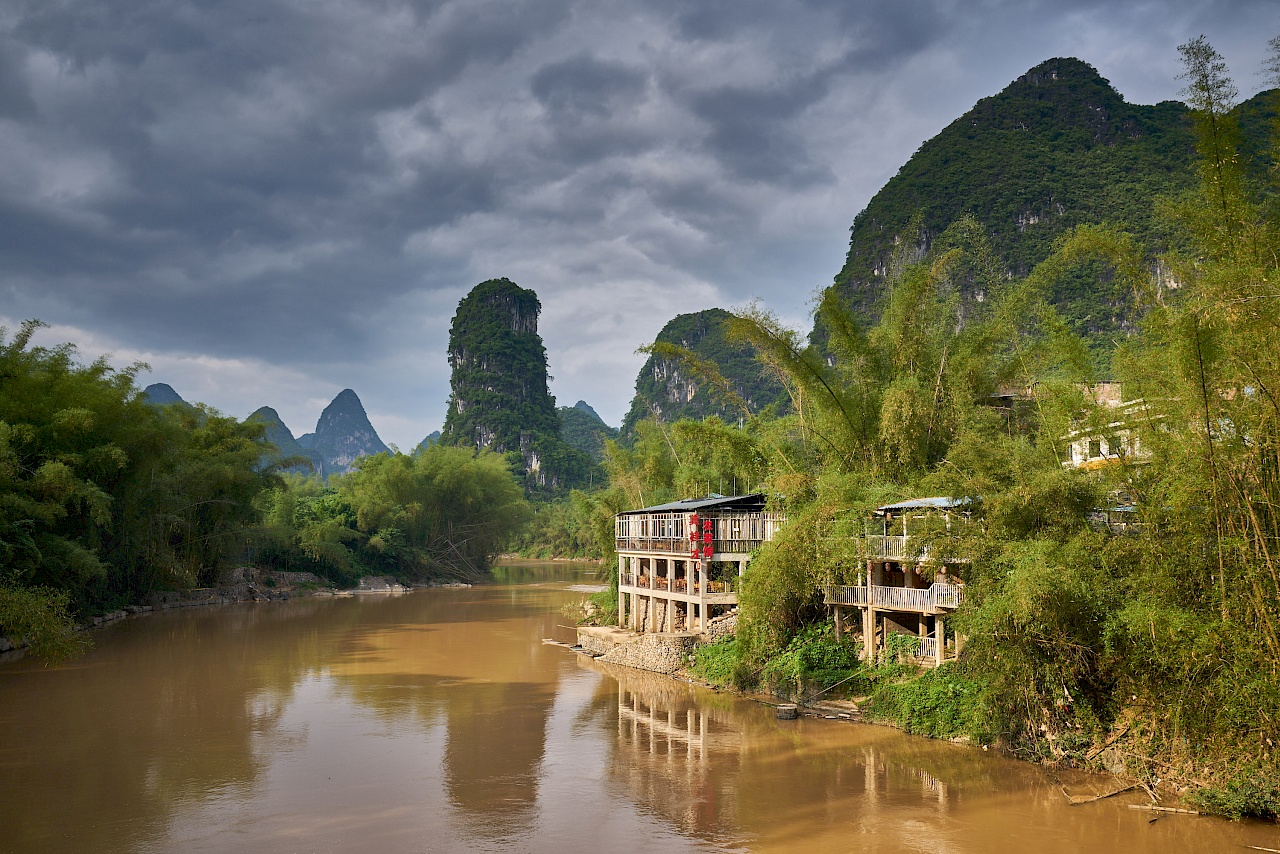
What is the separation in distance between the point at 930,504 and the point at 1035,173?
56879mm

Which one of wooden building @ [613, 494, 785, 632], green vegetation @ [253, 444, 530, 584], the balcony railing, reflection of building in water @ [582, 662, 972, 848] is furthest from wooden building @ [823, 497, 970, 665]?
green vegetation @ [253, 444, 530, 584]

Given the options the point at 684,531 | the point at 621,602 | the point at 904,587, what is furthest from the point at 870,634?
the point at 621,602

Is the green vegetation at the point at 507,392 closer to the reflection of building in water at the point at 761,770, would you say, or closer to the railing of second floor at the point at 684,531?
the railing of second floor at the point at 684,531

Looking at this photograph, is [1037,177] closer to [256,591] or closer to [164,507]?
[256,591]

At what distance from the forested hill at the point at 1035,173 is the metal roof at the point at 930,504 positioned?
1458 inches

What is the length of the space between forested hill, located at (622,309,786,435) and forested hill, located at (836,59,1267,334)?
28.3 meters

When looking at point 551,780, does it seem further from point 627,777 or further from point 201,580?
point 201,580

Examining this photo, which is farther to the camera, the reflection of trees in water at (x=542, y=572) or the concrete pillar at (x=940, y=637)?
the reflection of trees in water at (x=542, y=572)

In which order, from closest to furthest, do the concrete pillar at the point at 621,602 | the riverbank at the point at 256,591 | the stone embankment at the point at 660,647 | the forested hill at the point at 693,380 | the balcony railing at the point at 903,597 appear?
the balcony railing at the point at 903,597, the stone embankment at the point at 660,647, the concrete pillar at the point at 621,602, the riverbank at the point at 256,591, the forested hill at the point at 693,380

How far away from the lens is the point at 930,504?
560 inches

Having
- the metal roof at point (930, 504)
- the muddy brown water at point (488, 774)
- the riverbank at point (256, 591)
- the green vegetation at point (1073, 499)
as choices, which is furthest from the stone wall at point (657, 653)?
the riverbank at point (256, 591)

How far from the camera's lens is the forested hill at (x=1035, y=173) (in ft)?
184

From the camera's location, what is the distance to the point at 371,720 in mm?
16375

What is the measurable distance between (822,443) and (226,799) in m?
13.2
